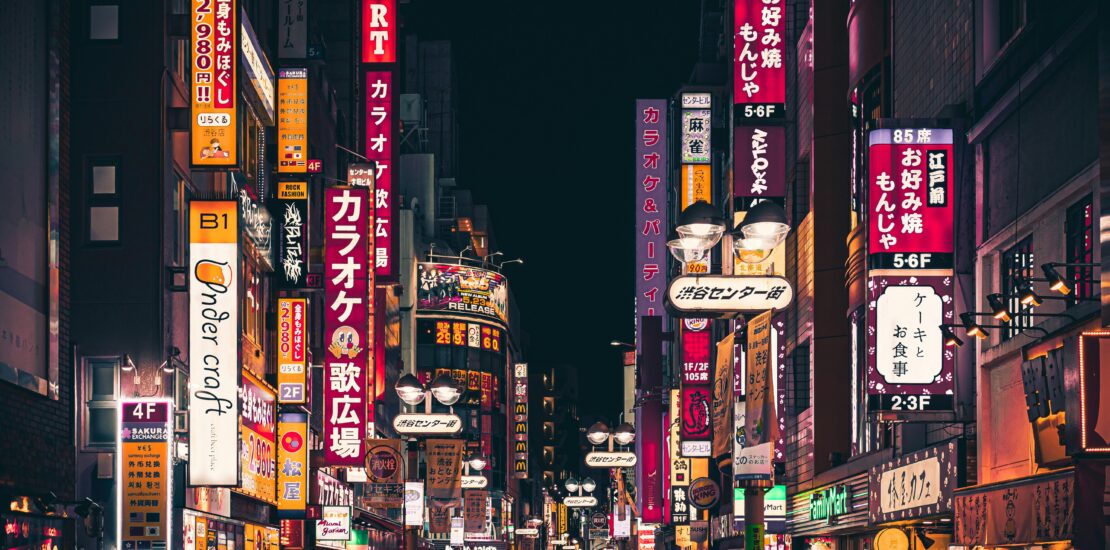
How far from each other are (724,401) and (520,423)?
453ft

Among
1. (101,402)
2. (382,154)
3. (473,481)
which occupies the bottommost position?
(473,481)

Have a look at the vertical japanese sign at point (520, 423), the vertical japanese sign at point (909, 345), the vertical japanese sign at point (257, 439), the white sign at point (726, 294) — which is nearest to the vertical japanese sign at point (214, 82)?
the vertical japanese sign at point (257, 439)

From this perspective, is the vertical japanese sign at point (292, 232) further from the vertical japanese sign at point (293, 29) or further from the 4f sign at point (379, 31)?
the 4f sign at point (379, 31)

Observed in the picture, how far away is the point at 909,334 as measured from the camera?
22.8 m

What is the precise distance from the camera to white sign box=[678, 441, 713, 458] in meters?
52.1

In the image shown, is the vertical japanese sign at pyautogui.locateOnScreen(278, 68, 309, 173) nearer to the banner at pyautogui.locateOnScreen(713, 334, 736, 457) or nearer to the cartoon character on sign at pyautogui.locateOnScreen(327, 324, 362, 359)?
the cartoon character on sign at pyautogui.locateOnScreen(327, 324, 362, 359)

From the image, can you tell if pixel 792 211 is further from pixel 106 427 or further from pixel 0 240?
pixel 0 240

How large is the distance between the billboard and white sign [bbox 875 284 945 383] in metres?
105

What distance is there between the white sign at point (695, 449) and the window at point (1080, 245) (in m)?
33.7

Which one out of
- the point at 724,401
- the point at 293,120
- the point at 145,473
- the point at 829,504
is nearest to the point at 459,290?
the point at 293,120

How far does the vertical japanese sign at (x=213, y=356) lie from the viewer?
89.5 ft

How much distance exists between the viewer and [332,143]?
51.4 metres

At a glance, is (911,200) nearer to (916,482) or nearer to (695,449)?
(916,482)

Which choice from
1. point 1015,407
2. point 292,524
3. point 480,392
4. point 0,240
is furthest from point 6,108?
point 480,392
